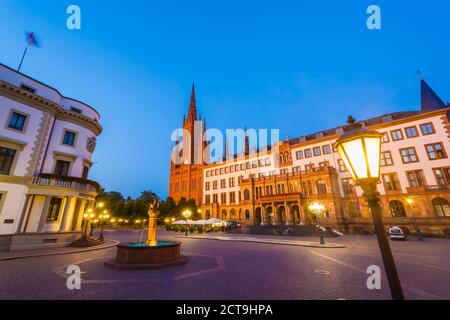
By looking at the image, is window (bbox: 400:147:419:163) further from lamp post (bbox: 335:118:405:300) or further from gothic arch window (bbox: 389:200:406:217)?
lamp post (bbox: 335:118:405:300)

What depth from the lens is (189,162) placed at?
74.2 m

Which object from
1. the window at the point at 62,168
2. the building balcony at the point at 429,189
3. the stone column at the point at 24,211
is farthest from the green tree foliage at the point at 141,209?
the building balcony at the point at 429,189

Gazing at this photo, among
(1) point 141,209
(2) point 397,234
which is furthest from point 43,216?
(1) point 141,209

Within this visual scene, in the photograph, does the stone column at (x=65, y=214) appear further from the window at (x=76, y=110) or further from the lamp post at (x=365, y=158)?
the lamp post at (x=365, y=158)

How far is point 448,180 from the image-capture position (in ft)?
87.0

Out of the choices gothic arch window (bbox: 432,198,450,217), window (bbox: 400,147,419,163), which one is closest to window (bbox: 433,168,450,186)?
gothic arch window (bbox: 432,198,450,217)

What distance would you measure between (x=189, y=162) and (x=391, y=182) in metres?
59.4

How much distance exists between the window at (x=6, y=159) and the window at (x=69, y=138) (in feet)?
14.3

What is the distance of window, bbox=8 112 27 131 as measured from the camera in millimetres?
17266

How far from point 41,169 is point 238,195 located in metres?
38.2

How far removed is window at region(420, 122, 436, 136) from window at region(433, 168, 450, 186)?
5.78 metres

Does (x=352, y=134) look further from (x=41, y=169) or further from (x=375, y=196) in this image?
(x=41, y=169)

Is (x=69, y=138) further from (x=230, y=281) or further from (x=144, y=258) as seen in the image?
(x=230, y=281)
